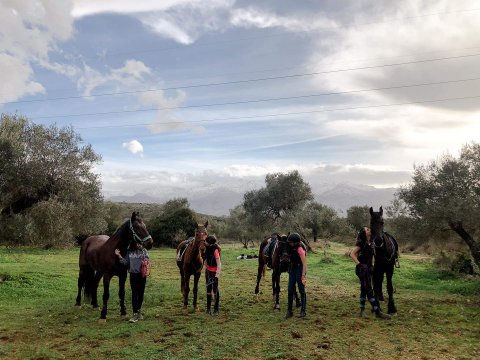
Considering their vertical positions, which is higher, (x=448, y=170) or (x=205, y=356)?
(x=448, y=170)

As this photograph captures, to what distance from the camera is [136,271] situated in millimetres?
10039

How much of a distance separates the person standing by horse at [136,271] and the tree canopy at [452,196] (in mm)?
9770

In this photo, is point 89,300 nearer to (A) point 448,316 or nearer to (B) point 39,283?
(B) point 39,283

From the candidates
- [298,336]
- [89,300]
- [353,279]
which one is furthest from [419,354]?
[353,279]

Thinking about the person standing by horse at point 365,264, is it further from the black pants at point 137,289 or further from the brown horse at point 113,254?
the black pants at point 137,289

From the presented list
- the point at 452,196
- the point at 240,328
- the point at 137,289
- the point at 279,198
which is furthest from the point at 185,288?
the point at 279,198

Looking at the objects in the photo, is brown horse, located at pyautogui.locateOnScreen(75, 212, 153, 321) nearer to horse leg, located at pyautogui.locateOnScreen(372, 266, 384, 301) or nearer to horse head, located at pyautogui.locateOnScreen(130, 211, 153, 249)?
horse head, located at pyautogui.locateOnScreen(130, 211, 153, 249)

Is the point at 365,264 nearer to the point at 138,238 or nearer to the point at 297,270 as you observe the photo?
the point at 297,270

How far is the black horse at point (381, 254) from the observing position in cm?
1053

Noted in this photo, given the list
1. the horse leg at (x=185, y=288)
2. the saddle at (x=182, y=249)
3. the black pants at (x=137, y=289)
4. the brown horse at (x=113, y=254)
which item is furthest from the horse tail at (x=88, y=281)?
the horse leg at (x=185, y=288)

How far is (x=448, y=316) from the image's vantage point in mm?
10594

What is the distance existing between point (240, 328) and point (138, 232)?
3.67 m

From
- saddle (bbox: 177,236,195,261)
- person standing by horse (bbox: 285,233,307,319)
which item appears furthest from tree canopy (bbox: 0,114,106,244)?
person standing by horse (bbox: 285,233,307,319)

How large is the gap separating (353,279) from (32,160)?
15373 mm
